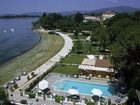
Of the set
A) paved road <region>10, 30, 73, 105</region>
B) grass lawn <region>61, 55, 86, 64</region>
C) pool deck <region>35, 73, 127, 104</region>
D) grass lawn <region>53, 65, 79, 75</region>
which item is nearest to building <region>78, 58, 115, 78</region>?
pool deck <region>35, 73, 127, 104</region>

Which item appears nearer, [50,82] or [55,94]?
[55,94]

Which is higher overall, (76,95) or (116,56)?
(116,56)

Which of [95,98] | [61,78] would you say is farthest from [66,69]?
[95,98]

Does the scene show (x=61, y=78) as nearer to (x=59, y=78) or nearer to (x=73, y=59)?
(x=59, y=78)

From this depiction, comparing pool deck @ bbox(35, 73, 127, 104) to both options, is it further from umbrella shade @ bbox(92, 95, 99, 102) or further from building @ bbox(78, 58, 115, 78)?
building @ bbox(78, 58, 115, 78)

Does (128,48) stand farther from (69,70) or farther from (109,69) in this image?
(69,70)

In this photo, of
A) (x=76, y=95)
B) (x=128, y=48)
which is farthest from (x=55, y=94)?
(x=128, y=48)
